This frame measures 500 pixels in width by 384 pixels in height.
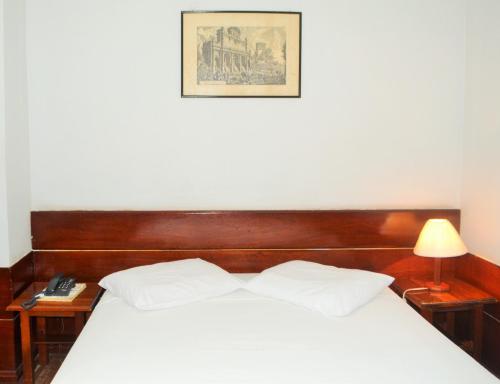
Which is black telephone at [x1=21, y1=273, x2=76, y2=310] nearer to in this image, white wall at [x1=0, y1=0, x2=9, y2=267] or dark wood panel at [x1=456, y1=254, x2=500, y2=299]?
white wall at [x1=0, y1=0, x2=9, y2=267]

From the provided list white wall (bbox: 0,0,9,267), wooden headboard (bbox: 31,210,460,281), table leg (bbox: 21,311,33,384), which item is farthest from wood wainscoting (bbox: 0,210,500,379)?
table leg (bbox: 21,311,33,384)

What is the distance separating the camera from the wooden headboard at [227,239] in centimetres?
272

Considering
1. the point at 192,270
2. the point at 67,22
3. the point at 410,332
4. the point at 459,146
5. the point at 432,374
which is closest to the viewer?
the point at 432,374

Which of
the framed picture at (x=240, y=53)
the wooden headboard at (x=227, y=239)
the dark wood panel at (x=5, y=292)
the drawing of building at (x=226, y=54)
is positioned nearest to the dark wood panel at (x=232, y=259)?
the wooden headboard at (x=227, y=239)

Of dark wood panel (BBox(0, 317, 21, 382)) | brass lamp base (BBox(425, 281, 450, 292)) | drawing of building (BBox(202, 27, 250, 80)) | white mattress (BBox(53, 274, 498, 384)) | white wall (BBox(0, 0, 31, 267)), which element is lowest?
dark wood panel (BBox(0, 317, 21, 382))

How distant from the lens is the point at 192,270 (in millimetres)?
2465

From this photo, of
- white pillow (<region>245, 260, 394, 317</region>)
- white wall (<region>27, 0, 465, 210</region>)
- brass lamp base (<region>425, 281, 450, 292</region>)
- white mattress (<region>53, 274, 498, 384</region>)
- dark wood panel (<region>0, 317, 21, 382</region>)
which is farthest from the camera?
white wall (<region>27, 0, 465, 210</region>)

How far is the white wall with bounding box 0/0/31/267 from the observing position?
2396 mm

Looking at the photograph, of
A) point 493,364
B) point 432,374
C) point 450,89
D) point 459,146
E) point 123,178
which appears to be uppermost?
point 450,89

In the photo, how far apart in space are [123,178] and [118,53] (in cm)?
73

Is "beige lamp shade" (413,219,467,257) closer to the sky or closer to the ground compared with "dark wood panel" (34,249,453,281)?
closer to the sky

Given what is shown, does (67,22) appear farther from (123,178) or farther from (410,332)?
(410,332)

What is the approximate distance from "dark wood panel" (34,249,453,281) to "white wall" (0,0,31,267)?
21cm

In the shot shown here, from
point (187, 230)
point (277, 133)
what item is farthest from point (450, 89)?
point (187, 230)
